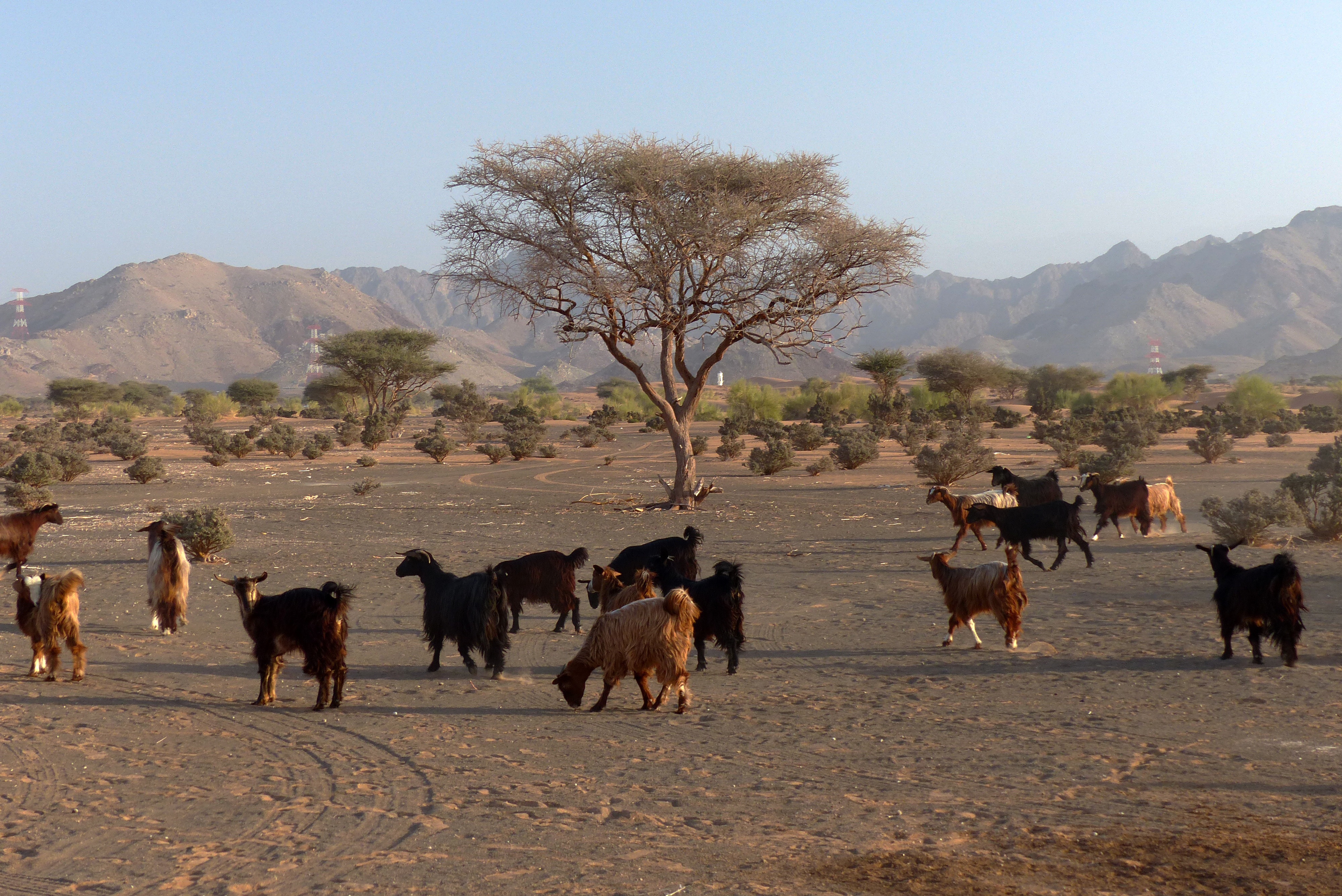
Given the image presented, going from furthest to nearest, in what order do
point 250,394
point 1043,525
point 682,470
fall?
point 250,394 → point 682,470 → point 1043,525

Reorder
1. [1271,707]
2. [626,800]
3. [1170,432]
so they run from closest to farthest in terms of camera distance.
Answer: [626,800]
[1271,707]
[1170,432]

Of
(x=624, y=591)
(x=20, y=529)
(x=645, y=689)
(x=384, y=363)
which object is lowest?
(x=645, y=689)

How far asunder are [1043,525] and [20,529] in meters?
12.6

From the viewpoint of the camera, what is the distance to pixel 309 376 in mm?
168375

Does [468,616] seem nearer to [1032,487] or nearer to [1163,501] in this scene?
[1032,487]

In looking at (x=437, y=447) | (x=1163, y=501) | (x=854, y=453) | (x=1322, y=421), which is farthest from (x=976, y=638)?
(x=1322, y=421)

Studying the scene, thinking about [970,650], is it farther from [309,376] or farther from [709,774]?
[309,376]

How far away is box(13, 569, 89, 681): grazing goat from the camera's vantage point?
881 cm

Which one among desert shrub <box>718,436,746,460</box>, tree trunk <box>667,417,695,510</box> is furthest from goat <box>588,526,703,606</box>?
desert shrub <box>718,436,746,460</box>

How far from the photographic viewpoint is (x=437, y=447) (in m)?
38.1

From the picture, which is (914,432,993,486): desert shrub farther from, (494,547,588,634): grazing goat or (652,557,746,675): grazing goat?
(652,557,746,675): grazing goat

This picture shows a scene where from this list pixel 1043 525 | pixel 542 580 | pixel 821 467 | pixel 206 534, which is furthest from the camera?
pixel 821 467

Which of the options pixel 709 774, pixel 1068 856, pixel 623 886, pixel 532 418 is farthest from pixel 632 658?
pixel 532 418

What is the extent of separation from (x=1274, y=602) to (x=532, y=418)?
170 ft
